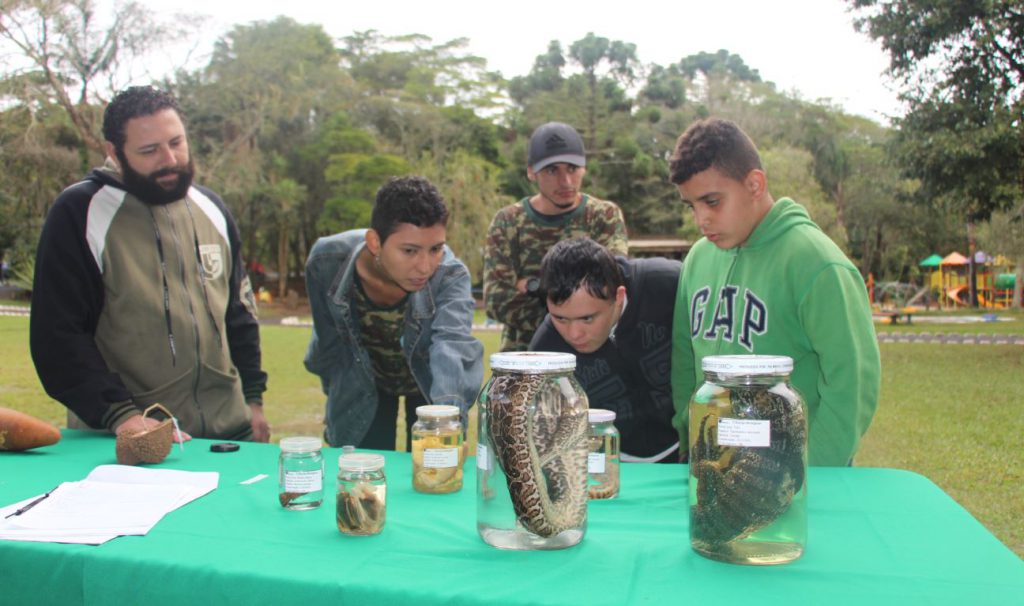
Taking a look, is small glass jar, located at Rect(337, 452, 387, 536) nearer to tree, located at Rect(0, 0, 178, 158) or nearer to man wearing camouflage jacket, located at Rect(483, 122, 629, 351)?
man wearing camouflage jacket, located at Rect(483, 122, 629, 351)

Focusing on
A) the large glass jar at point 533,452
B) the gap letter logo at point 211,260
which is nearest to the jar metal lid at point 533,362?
the large glass jar at point 533,452

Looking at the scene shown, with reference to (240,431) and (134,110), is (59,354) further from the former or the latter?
(134,110)

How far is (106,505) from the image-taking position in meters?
1.64

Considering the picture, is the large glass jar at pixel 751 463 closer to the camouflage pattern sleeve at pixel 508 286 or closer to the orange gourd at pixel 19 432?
the orange gourd at pixel 19 432

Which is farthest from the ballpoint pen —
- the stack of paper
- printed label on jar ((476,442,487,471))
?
printed label on jar ((476,442,487,471))

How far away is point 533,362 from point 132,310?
1.73 metres

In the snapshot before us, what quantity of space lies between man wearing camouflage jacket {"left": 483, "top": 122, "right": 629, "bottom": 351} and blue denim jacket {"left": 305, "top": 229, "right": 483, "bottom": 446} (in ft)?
2.41

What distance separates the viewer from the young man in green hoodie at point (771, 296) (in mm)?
1855

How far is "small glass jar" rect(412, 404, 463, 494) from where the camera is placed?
69.6 inches

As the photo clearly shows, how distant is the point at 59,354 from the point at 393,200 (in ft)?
3.63

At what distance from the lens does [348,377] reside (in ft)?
9.29

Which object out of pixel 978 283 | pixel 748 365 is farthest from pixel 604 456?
pixel 978 283

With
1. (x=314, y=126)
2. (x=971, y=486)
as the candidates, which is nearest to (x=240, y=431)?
(x=971, y=486)

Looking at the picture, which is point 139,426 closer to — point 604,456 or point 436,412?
point 436,412
